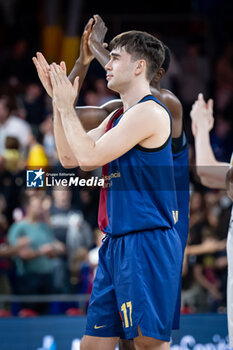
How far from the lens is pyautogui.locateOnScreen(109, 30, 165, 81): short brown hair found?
315 centimetres

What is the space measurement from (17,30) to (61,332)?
5766mm

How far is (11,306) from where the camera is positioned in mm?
5609

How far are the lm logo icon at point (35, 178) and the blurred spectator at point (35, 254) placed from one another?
224cm

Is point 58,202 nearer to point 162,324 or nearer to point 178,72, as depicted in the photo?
point 178,72

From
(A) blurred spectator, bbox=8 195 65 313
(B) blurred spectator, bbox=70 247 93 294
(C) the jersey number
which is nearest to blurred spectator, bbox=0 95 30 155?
(A) blurred spectator, bbox=8 195 65 313

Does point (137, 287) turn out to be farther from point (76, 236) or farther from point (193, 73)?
point (193, 73)

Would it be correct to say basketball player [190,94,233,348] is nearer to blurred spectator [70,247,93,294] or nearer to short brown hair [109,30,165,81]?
short brown hair [109,30,165,81]

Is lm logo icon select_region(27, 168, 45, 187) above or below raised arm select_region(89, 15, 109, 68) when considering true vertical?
below

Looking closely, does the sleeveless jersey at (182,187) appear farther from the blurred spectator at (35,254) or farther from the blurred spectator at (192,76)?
the blurred spectator at (35,254)

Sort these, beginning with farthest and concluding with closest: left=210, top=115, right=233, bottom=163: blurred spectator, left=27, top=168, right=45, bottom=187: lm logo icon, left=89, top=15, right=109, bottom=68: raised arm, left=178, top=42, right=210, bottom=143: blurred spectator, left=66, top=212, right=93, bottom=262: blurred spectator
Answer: left=66, top=212, right=93, bottom=262: blurred spectator < left=178, top=42, right=210, bottom=143: blurred spectator < left=210, top=115, right=233, bottom=163: blurred spectator < left=89, top=15, right=109, bottom=68: raised arm < left=27, top=168, right=45, bottom=187: lm logo icon

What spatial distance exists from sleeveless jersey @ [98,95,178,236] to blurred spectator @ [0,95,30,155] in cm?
210

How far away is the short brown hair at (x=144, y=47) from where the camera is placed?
124 inches

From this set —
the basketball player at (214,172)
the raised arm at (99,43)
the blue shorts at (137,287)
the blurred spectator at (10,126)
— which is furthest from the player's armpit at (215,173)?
the blurred spectator at (10,126)

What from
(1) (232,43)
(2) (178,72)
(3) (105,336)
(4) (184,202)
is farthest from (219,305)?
(1) (232,43)
